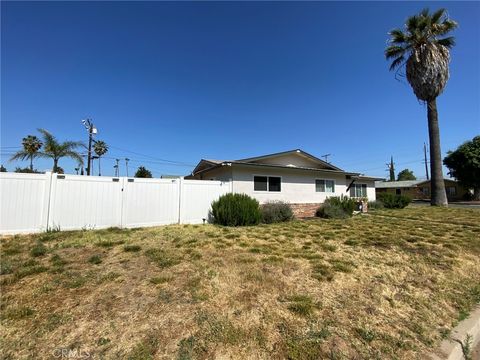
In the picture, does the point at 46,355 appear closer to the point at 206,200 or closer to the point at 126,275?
the point at 126,275

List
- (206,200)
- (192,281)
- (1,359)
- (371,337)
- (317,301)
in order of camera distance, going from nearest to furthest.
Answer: (1,359) → (371,337) → (317,301) → (192,281) → (206,200)

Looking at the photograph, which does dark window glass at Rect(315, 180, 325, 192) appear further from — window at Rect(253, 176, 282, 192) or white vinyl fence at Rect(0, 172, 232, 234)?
white vinyl fence at Rect(0, 172, 232, 234)

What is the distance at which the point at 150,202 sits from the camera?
9.66 m

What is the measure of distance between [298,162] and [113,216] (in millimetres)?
11280

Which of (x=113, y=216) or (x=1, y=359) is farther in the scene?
(x=113, y=216)

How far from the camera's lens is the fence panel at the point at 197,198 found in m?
10.5

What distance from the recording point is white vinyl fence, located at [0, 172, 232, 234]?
24.1 feet

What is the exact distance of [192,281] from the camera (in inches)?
161

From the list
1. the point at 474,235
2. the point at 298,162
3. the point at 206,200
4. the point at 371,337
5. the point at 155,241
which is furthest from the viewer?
the point at 298,162

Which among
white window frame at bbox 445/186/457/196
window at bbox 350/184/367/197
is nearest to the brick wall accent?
window at bbox 350/184/367/197

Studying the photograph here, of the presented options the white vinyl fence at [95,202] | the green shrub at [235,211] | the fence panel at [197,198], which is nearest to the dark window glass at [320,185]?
the green shrub at [235,211]

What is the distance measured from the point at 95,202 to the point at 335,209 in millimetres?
11955

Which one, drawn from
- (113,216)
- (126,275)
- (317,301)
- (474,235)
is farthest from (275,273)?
(474,235)

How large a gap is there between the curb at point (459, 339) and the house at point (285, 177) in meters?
9.86
